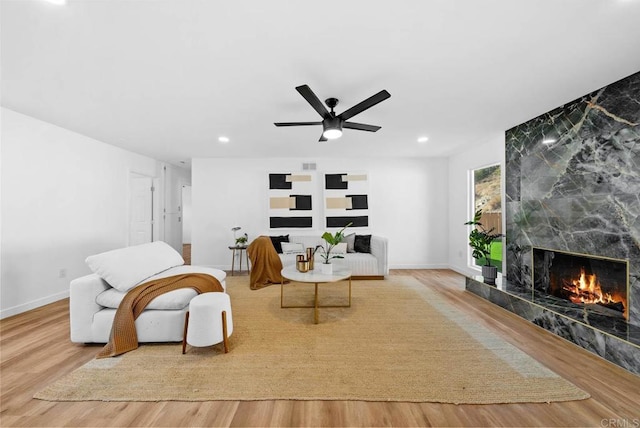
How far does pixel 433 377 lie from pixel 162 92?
347 cm

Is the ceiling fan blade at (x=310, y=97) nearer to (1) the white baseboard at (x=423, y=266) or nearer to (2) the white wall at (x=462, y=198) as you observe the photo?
(2) the white wall at (x=462, y=198)

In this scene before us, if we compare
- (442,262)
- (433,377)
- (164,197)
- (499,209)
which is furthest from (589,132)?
(164,197)

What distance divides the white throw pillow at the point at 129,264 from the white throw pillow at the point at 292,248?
205cm

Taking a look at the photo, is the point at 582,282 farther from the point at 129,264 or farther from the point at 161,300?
the point at 129,264

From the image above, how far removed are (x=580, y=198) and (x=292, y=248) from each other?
4025 mm

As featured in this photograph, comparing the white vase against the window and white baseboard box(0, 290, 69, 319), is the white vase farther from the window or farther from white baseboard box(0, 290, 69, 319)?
white baseboard box(0, 290, 69, 319)

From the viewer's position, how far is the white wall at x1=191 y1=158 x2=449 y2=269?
5402 millimetres

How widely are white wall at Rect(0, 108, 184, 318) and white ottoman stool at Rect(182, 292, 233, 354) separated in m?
2.68

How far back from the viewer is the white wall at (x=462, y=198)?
175 inches

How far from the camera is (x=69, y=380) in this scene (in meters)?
1.81

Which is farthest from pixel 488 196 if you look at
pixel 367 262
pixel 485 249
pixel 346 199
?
pixel 346 199

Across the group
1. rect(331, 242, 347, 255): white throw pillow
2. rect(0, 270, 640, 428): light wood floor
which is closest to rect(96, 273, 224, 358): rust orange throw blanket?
rect(0, 270, 640, 428): light wood floor

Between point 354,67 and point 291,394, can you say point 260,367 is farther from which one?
point 354,67

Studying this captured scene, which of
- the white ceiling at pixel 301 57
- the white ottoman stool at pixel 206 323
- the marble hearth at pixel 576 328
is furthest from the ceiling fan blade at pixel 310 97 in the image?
the marble hearth at pixel 576 328
